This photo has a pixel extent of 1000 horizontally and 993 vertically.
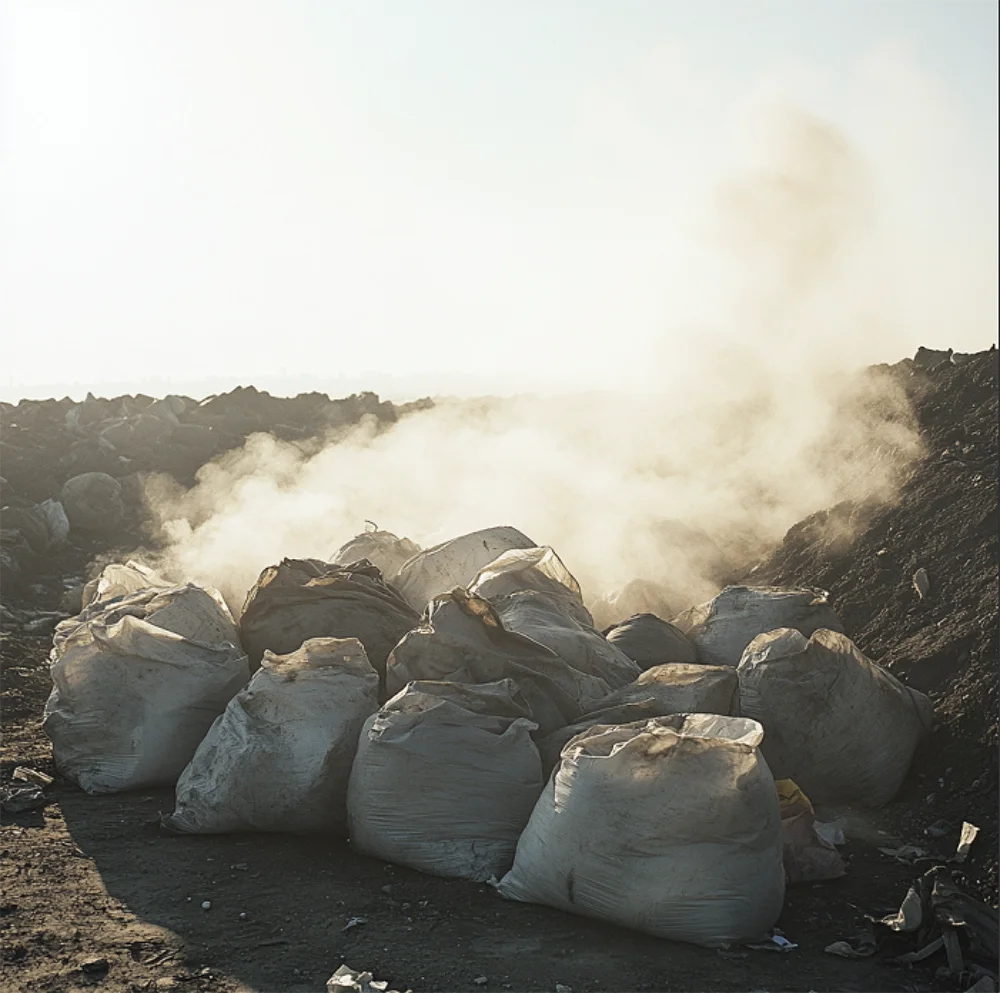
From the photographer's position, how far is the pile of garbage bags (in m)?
2.82

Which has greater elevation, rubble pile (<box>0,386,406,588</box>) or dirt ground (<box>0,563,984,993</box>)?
rubble pile (<box>0,386,406,588</box>)

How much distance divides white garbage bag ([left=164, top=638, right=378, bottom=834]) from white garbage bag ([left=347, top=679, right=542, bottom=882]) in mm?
186

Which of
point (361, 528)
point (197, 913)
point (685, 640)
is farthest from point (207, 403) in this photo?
point (197, 913)

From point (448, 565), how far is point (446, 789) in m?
1.96

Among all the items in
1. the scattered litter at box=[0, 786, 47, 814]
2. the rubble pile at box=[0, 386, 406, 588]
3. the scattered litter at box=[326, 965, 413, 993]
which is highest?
the rubble pile at box=[0, 386, 406, 588]

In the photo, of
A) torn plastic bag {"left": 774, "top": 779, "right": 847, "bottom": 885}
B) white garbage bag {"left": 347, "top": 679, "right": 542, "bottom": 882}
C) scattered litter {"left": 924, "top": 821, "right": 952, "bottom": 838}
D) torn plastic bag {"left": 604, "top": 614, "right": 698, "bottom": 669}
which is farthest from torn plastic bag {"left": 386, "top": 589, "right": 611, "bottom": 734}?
scattered litter {"left": 924, "top": 821, "right": 952, "bottom": 838}

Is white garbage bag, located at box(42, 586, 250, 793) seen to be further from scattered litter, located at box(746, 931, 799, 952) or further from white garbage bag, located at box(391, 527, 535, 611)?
scattered litter, located at box(746, 931, 799, 952)

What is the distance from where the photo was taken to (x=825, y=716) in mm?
3715

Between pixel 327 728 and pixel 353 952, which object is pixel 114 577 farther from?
pixel 353 952

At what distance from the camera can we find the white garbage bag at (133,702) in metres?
3.81

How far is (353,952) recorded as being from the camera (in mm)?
2727

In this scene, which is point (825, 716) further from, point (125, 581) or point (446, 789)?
point (125, 581)

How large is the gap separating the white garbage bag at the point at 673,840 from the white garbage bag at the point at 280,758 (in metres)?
0.83

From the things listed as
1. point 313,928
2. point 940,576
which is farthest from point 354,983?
point 940,576
